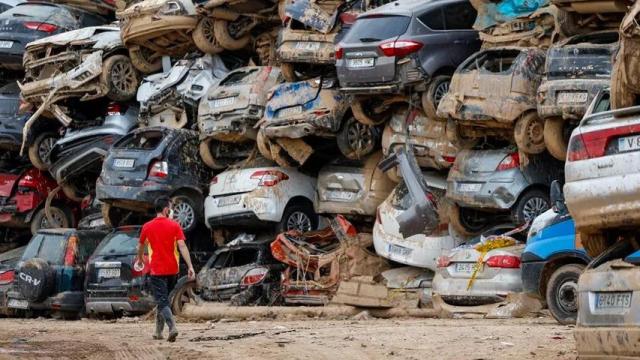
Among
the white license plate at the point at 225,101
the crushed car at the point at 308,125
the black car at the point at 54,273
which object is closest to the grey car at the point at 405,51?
the crushed car at the point at 308,125

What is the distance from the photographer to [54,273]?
2339 centimetres

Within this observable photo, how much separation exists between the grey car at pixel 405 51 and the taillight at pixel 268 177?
2.07 meters

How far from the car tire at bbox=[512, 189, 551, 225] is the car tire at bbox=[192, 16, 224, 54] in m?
9.80

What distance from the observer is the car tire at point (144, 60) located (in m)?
28.8

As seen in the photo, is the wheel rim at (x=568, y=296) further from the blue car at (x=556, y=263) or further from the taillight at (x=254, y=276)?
the taillight at (x=254, y=276)

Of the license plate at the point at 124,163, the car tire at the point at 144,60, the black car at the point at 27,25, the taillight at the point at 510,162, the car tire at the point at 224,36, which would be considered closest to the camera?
the taillight at the point at 510,162

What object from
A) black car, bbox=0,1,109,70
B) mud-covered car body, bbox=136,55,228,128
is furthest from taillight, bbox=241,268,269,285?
black car, bbox=0,1,109,70

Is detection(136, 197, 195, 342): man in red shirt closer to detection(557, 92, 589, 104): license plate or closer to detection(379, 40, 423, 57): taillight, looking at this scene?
detection(557, 92, 589, 104): license plate

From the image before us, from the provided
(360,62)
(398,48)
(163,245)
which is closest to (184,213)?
(360,62)

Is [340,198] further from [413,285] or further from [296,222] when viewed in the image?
[413,285]

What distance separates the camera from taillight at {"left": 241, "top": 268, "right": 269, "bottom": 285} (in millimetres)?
21094

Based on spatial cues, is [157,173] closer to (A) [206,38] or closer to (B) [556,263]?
(A) [206,38]

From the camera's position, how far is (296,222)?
23312 mm

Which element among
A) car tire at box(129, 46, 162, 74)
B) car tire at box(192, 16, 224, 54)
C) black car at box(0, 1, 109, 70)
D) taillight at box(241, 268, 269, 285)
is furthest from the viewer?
black car at box(0, 1, 109, 70)
